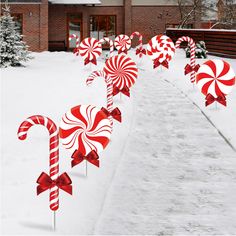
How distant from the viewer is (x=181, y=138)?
1093 cm

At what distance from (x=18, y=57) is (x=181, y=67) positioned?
7.67 metres

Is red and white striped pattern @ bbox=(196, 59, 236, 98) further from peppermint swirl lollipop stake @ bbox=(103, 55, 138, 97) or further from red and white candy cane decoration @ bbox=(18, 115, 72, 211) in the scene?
red and white candy cane decoration @ bbox=(18, 115, 72, 211)

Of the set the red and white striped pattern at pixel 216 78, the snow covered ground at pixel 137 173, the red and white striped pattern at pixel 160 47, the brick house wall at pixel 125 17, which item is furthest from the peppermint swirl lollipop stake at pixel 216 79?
the brick house wall at pixel 125 17

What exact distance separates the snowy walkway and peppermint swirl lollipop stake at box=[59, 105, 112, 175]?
633mm

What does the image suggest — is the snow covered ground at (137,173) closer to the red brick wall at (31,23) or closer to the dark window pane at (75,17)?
the red brick wall at (31,23)

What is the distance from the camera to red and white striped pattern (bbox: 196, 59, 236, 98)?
13328 millimetres

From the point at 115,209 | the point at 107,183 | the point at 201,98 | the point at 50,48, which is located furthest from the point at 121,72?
the point at 50,48

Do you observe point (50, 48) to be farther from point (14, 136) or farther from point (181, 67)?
point (14, 136)

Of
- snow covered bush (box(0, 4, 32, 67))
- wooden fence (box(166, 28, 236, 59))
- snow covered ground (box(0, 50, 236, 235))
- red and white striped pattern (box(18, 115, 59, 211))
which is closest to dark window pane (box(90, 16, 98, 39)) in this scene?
wooden fence (box(166, 28, 236, 59))

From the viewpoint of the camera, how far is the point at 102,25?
4341cm

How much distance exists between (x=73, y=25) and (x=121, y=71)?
1149 inches

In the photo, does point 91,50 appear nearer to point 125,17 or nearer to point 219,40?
point 219,40

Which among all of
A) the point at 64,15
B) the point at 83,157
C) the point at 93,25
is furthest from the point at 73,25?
the point at 83,157

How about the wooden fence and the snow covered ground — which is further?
the wooden fence
